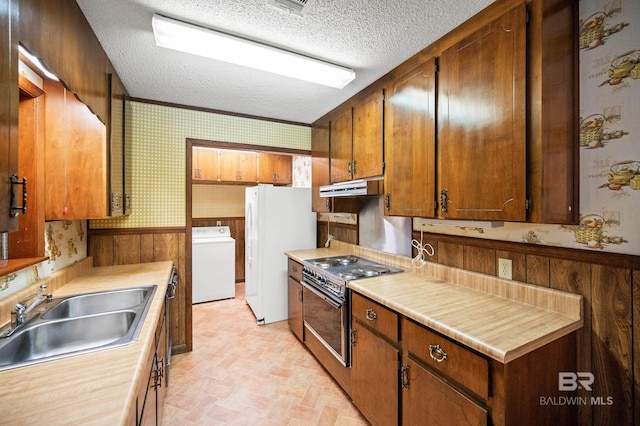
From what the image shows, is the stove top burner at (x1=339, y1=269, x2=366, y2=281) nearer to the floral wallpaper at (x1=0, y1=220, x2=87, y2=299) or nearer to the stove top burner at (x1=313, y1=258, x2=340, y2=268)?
the stove top burner at (x1=313, y1=258, x2=340, y2=268)

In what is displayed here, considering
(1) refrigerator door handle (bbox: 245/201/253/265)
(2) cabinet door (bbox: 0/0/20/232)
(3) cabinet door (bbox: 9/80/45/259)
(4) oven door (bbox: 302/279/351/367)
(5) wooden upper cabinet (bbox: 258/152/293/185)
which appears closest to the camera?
(2) cabinet door (bbox: 0/0/20/232)

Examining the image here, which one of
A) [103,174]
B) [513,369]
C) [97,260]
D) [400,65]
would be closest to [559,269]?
[513,369]

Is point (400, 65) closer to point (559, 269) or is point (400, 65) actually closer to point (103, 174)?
point (559, 269)

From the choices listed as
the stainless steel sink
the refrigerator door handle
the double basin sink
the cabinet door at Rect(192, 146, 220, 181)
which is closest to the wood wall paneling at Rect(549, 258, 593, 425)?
the double basin sink

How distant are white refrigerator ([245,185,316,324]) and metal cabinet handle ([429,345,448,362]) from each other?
228cm

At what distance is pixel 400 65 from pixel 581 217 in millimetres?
1458

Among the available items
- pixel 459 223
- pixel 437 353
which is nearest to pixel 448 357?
pixel 437 353

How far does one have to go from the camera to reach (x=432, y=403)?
4.29 ft

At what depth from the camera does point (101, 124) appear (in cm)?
181

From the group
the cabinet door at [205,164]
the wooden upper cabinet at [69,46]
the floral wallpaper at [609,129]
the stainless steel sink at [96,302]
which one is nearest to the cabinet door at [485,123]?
the floral wallpaper at [609,129]

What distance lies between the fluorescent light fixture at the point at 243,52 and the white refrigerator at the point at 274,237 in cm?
154

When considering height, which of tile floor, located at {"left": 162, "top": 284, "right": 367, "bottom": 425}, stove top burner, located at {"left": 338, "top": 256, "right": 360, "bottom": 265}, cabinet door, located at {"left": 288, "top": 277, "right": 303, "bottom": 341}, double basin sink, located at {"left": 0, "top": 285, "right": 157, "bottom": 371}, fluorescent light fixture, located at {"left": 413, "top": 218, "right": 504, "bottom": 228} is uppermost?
fluorescent light fixture, located at {"left": 413, "top": 218, "right": 504, "bottom": 228}

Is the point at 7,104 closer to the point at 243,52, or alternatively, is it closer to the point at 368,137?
the point at 243,52

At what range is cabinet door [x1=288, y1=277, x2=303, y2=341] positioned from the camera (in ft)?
9.32
